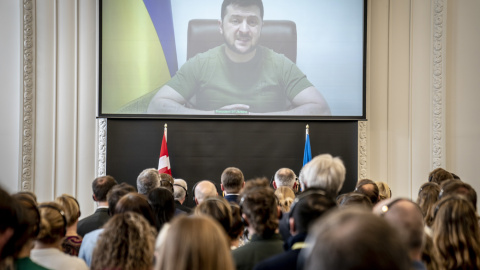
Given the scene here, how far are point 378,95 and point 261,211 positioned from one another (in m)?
6.85

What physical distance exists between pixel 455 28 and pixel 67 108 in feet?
21.8

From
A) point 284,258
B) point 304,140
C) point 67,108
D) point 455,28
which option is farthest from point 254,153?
point 284,258

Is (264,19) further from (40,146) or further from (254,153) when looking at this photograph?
(40,146)

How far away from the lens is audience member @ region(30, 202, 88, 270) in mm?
2719

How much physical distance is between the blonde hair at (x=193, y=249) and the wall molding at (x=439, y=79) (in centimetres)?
826

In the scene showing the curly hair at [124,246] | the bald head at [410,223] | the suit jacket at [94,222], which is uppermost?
the bald head at [410,223]

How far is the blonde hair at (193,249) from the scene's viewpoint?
149 cm

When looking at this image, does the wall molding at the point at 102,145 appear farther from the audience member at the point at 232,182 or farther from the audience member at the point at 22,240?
the audience member at the point at 22,240

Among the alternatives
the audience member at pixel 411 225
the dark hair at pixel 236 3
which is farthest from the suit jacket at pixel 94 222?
the dark hair at pixel 236 3

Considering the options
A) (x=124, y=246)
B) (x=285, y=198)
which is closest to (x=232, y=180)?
(x=285, y=198)

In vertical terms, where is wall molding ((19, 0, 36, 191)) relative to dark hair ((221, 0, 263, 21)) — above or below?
below

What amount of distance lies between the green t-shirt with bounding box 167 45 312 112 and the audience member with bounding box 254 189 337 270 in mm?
6427

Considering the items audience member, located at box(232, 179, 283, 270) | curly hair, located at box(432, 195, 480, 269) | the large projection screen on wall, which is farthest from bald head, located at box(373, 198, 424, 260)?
the large projection screen on wall

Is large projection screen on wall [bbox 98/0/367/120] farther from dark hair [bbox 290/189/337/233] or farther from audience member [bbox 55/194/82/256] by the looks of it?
dark hair [bbox 290/189/337/233]
